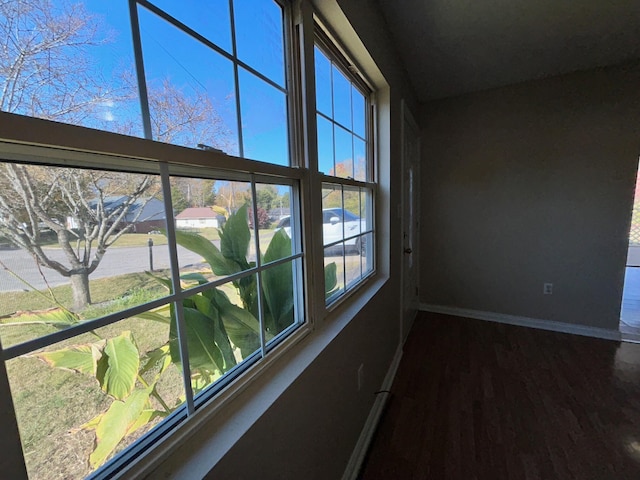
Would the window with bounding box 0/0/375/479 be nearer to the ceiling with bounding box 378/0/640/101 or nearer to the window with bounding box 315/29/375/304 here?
the window with bounding box 315/29/375/304

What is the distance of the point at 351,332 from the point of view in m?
1.25

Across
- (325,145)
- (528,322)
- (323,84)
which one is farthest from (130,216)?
(528,322)

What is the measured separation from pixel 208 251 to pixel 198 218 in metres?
0.08

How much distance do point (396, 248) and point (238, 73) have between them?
1.64 m

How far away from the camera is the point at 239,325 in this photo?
2.60 feet

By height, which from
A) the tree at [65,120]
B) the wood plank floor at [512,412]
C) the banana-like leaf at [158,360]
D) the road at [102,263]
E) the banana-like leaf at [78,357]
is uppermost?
the tree at [65,120]

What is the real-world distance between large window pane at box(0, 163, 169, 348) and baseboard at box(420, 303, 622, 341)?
3211mm

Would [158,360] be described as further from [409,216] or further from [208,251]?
[409,216]

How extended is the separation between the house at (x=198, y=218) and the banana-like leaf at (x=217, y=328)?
0.17 meters

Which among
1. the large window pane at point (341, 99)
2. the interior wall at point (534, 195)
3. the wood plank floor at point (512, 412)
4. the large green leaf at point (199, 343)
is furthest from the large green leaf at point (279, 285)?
the interior wall at point (534, 195)

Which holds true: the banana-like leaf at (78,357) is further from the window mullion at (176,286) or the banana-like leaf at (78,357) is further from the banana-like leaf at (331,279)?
the banana-like leaf at (331,279)

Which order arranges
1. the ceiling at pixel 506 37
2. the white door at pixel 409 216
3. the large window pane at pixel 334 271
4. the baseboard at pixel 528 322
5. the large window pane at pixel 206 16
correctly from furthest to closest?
the baseboard at pixel 528 322 < the white door at pixel 409 216 < the ceiling at pixel 506 37 < the large window pane at pixel 334 271 < the large window pane at pixel 206 16

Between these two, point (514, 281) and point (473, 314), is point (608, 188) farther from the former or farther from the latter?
point (473, 314)

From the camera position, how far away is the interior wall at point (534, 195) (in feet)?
7.79
